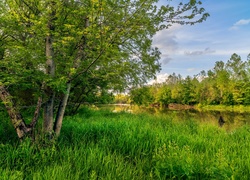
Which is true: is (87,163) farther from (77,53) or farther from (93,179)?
(77,53)

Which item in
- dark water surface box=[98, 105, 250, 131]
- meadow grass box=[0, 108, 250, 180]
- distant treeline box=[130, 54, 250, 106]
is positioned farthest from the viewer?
distant treeline box=[130, 54, 250, 106]

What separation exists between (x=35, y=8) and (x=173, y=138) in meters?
5.37

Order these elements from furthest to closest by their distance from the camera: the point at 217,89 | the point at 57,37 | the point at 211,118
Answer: the point at 217,89 < the point at 211,118 < the point at 57,37

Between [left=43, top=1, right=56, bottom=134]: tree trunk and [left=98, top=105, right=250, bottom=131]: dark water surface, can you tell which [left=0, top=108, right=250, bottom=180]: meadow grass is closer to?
[left=43, top=1, right=56, bottom=134]: tree trunk

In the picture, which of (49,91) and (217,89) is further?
(217,89)

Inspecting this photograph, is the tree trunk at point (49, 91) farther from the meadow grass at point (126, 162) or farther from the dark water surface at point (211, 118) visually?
the dark water surface at point (211, 118)

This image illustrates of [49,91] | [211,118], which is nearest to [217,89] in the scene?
[211,118]

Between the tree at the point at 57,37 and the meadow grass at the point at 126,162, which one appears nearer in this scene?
the meadow grass at the point at 126,162

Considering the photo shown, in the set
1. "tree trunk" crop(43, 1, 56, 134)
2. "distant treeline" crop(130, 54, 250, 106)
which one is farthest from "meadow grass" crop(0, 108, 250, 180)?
"distant treeline" crop(130, 54, 250, 106)

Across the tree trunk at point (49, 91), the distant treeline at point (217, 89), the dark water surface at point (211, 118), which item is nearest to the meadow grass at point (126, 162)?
the tree trunk at point (49, 91)

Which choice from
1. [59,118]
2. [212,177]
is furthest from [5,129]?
[212,177]

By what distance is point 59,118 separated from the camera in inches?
260

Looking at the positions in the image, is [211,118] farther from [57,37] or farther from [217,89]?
[217,89]

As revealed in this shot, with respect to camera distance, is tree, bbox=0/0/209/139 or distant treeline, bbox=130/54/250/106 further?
distant treeline, bbox=130/54/250/106
